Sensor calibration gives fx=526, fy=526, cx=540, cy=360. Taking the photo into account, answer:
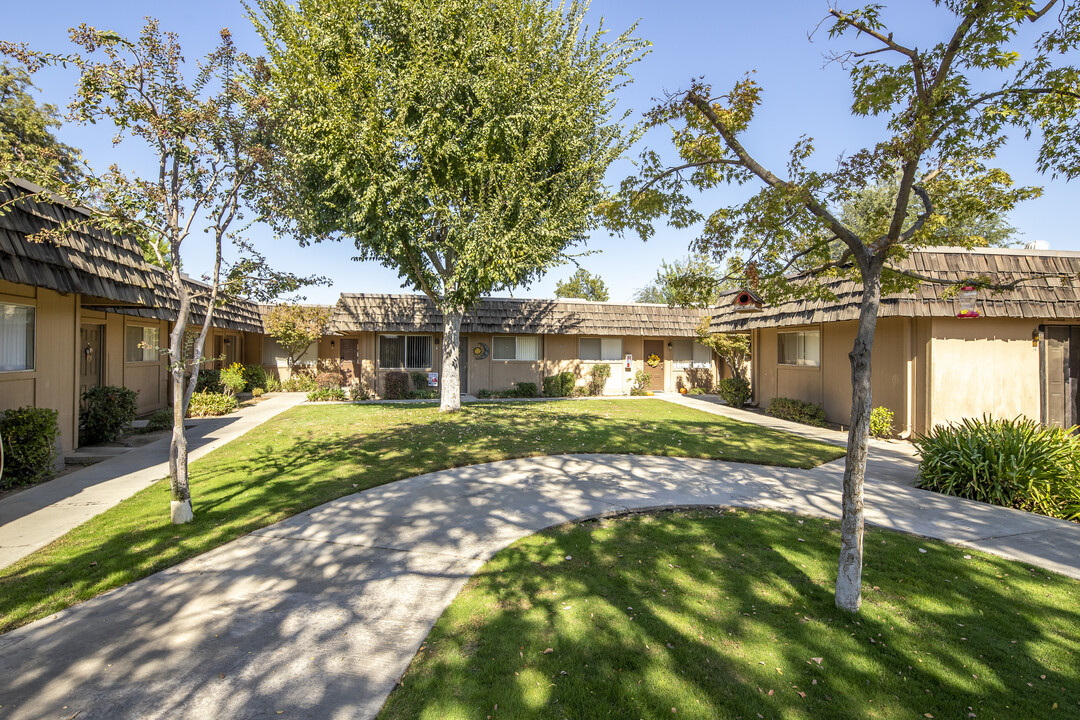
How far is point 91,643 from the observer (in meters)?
3.41

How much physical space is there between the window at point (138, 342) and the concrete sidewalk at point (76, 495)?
461 cm

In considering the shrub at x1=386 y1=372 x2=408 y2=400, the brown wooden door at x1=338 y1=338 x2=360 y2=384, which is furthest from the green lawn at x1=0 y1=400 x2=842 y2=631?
the brown wooden door at x1=338 y1=338 x2=360 y2=384

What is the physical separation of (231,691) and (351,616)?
0.92 meters

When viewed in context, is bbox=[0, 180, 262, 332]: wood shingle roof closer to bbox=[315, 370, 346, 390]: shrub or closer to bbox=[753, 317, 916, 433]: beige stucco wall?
bbox=[315, 370, 346, 390]: shrub

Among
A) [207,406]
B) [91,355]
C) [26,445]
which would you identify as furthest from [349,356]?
[26,445]

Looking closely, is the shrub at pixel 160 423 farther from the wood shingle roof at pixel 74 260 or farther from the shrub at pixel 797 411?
the shrub at pixel 797 411

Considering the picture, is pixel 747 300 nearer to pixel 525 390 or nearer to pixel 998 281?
pixel 998 281

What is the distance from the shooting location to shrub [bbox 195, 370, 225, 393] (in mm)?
16719

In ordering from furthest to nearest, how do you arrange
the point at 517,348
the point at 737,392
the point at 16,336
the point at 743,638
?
the point at 517,348
the point at 737,392
the point at 16,336
the point at 743,638

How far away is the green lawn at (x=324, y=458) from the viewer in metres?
4.49

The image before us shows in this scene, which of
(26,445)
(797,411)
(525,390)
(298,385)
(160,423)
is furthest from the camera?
(298,385)

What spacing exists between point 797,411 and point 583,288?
1445 inches

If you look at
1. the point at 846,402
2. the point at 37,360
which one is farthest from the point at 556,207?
the point at 37,360

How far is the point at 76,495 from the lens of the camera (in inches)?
263
